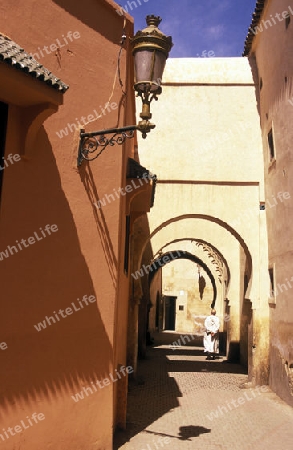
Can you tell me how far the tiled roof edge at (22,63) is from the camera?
3540 mm

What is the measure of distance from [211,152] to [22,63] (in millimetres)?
7396

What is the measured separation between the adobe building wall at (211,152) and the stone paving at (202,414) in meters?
1.33

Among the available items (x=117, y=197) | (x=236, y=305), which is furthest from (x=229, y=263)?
(x=117, y=197)

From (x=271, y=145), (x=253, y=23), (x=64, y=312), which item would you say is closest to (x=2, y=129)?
(x=64, y=312)

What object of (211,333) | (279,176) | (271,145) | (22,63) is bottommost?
(211,333)

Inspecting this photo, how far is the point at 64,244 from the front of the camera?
4.67 m

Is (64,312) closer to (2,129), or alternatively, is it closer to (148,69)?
(2,129)

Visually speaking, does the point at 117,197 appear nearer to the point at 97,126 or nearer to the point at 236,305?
the point at 97,126

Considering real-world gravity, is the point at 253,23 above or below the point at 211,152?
above

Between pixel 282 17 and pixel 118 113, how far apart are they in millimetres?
5138

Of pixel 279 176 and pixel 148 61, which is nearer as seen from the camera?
pixel 148 61

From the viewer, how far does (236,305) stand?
15.0m

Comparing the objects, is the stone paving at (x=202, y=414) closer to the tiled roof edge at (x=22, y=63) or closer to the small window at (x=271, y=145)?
the tiled roof edge at (x=22, y=63)

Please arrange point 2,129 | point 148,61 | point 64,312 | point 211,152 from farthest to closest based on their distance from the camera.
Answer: point 211,152, point 64,312, point 148,61, point 2,129
